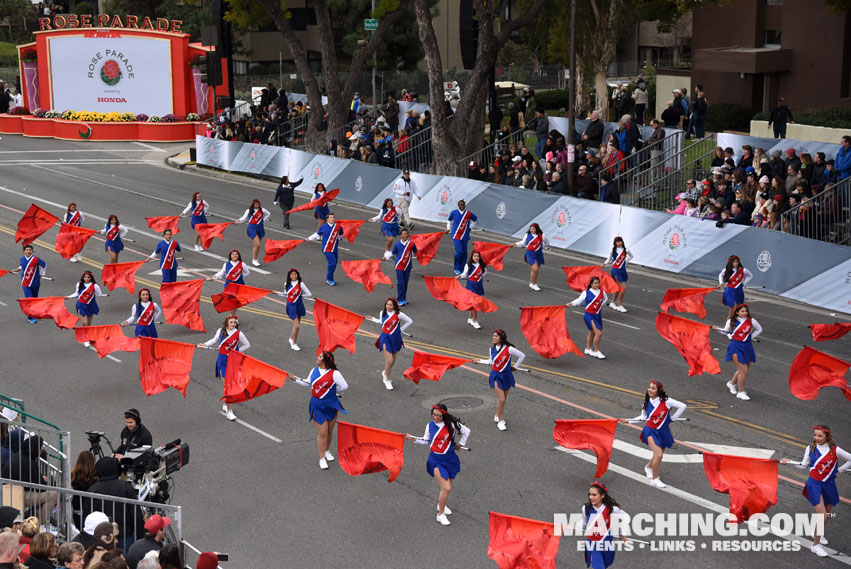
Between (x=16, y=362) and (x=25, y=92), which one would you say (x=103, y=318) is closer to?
(x=16, y=362)

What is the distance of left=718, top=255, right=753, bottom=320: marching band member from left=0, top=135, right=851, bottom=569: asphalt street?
804mm

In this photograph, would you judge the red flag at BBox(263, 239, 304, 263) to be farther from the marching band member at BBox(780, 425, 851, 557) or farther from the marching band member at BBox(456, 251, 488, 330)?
the marching band member at BBox(780, 425, 851, 557)

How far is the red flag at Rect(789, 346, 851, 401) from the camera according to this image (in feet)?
50.3

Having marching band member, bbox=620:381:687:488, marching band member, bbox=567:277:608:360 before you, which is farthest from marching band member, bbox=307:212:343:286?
marching band member, bbox=620:381:687:488

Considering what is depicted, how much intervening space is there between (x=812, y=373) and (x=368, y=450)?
6.63 m

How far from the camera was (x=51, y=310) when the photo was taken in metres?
19.7

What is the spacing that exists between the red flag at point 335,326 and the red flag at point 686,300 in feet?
18.7

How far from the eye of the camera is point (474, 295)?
19.8 m

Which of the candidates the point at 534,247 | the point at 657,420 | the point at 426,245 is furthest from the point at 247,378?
the point at 534,247

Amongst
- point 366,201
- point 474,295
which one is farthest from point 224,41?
point 474,295

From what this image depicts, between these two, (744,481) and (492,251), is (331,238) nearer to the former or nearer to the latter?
(492,251)

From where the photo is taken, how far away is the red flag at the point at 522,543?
34.4ft

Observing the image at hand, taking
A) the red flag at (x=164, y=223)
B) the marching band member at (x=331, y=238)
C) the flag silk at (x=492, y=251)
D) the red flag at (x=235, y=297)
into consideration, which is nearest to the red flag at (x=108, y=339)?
the red flag at (x=235, y=297)

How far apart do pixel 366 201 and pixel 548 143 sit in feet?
18.6
